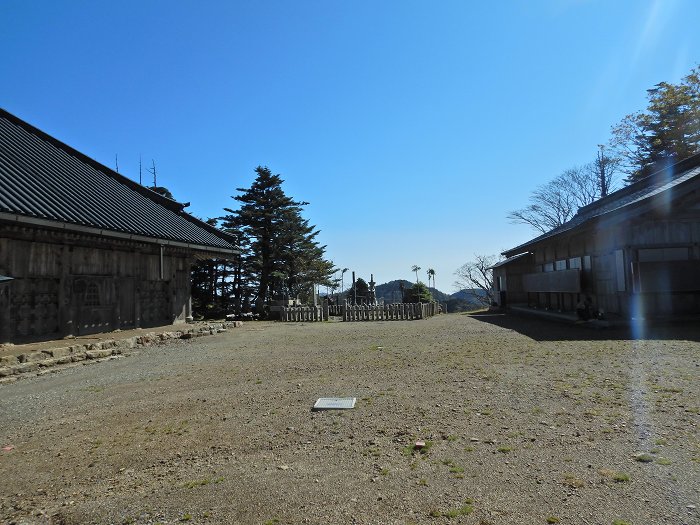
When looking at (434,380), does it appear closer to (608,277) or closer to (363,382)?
(363,382)

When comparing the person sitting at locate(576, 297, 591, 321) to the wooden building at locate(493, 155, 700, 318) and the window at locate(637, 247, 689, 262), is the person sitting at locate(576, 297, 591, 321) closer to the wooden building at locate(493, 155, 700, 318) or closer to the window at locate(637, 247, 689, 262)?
the wooden building at locate(493, 155, 700, 318)

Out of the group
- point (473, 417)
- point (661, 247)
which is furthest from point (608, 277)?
point (473, 417)

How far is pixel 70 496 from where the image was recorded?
3.30 m

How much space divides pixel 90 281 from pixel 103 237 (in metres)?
1.36

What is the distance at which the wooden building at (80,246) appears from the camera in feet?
33.4

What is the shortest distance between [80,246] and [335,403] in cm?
1013

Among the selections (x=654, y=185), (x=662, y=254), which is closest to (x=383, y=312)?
(x=662, y=254)

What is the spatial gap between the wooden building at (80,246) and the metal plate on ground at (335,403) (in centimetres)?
739

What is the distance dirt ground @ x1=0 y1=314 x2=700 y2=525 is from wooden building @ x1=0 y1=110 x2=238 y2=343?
3.79 meters

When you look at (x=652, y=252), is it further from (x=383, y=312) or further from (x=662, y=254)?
(x=383, y=312)

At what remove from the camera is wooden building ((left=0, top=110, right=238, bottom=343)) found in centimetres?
1020

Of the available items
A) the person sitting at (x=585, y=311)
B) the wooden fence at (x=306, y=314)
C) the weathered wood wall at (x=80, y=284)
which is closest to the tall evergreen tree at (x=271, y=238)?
the wooden fence at (x=306, y=314)

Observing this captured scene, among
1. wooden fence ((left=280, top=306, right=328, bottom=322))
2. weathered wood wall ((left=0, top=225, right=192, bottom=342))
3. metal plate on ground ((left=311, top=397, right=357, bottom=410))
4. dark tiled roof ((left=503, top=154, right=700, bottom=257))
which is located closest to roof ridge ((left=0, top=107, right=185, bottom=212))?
weathered wood wall ((left=0, top=225, right=192, bottom=342))

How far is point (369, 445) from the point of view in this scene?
399 cm
